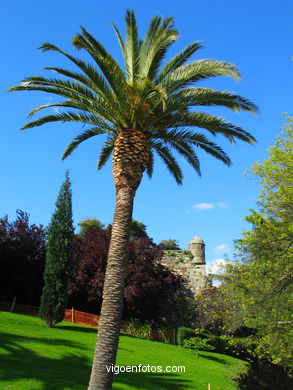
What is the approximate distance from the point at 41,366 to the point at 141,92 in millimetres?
8509

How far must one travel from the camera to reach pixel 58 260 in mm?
19250

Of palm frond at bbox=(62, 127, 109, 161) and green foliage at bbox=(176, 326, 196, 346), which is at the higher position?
palm frond at bbox=(62, 127, 109, 161)

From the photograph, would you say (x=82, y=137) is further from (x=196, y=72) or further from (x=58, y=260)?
(x=58, y=260)

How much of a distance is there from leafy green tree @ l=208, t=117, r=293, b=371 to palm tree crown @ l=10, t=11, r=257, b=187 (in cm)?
289

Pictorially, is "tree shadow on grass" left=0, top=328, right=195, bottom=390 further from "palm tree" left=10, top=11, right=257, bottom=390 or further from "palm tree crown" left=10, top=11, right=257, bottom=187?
"palm tree crown" left=10, top=11, right=257, bottom=187

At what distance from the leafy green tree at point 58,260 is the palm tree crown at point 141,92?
9.50 meters

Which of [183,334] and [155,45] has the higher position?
[155,45]

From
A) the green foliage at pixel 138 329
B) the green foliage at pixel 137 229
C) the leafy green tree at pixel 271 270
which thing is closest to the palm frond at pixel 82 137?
the leafy green tree at pixel 271 270

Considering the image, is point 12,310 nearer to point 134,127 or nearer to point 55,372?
point 55,372

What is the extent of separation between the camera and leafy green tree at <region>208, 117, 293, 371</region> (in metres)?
12.1

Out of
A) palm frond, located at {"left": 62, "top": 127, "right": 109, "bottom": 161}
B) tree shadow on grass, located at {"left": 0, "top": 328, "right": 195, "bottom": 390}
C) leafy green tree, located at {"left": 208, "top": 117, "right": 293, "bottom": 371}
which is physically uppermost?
palm frond, located at {"left": 62, "top": 127, "right": 109, "bottom": 161}

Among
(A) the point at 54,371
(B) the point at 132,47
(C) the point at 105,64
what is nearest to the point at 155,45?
(B) the point at 132,47

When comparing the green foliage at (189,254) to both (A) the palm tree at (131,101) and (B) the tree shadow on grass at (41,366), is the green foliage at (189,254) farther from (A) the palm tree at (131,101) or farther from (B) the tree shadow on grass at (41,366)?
(A) the palm tree at (131,101)

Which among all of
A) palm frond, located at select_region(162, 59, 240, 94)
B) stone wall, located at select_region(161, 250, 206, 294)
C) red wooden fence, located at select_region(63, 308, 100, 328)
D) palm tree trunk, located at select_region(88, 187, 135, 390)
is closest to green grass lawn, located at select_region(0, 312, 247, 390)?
palm tree trunk, located at select_region(88, 187, 135, 390)
